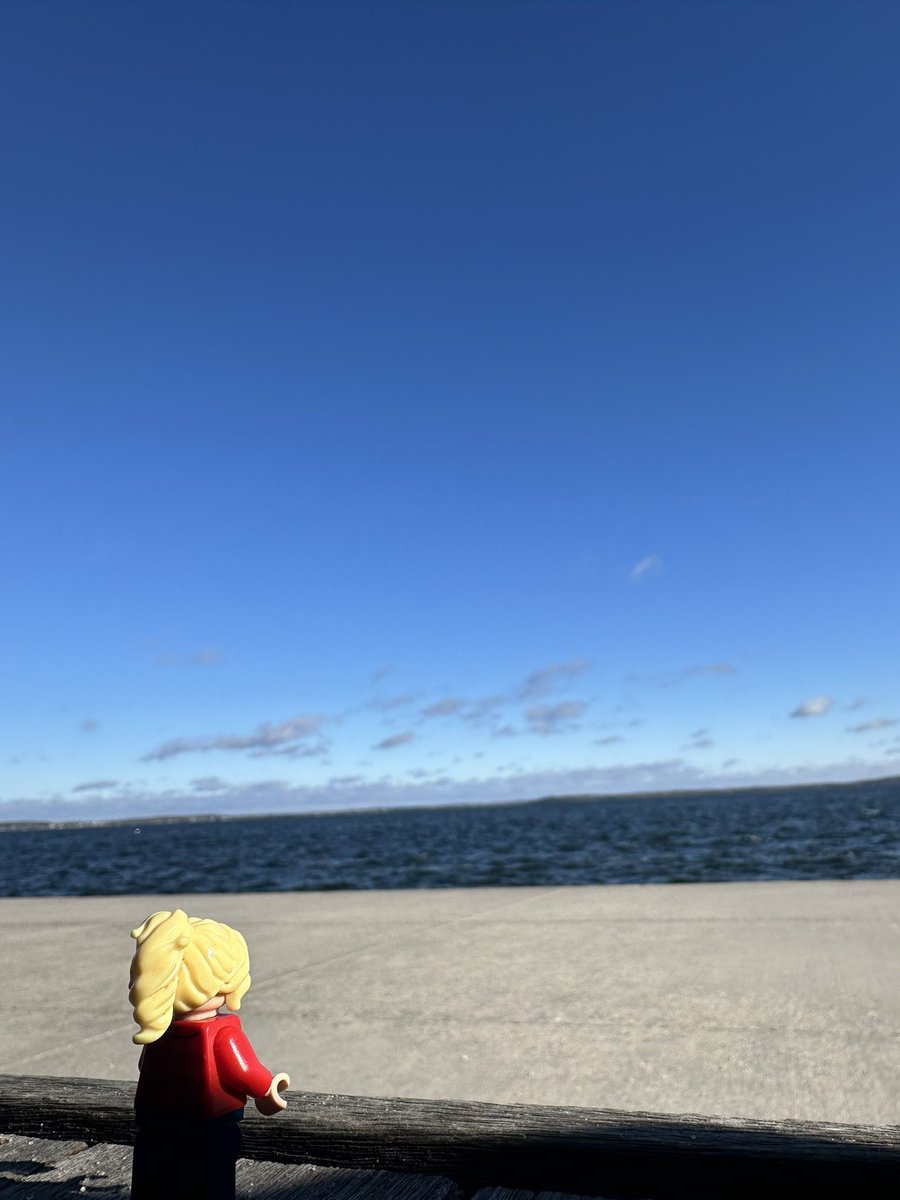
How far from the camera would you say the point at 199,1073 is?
4.62 ft

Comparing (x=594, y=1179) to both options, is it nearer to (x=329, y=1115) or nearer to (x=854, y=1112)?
(x=329, y=1115)

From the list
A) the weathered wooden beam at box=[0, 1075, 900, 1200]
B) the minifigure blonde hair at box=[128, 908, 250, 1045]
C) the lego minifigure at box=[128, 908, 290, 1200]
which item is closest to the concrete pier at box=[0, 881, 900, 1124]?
the weathered wooden beam at box=[0, 1075, 900, 1200]

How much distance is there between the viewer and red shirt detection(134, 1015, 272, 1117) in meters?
1.40

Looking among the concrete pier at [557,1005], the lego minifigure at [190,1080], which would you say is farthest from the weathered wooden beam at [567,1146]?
the concrete pier at [557,1005]

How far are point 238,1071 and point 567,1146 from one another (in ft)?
2.92

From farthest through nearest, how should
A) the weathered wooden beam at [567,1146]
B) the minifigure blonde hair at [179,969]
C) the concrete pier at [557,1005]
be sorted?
the concrete pier at [557,1005] < the weathered wooden beam at [567,1146] < the minifigure blonde hair at [179,969]

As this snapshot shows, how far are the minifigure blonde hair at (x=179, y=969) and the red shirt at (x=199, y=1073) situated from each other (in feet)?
0.13

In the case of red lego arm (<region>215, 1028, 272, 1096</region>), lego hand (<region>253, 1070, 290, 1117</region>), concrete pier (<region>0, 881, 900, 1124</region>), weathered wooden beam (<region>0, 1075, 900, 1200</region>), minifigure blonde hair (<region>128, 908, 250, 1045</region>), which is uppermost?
minifigure blonde hair (<region>128, 908, 250, 1045</region>)

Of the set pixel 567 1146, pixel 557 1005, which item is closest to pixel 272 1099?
pixel 567 1146

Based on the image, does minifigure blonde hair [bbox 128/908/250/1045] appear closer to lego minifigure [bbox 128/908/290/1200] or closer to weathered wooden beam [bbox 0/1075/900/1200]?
lego minifigure [bbox 128/908/290/1200]

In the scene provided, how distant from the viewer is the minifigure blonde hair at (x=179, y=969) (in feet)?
4.47

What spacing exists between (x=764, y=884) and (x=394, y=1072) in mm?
8265

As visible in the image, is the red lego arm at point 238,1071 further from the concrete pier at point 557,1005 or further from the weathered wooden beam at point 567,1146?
the concrete pier at point 557,1005

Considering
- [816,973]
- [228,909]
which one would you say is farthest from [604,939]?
[228,909]
